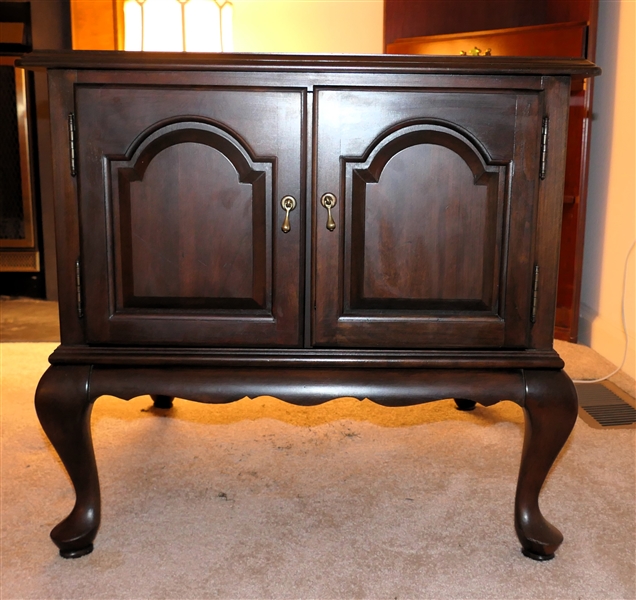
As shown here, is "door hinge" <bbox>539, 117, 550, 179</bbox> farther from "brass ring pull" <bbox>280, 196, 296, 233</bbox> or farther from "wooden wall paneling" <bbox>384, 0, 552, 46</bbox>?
"wooden wall paneling" <bbox>384, 0, 552, 46</bbox>

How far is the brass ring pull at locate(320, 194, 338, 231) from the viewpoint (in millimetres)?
1145

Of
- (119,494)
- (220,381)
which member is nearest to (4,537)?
(119,494)

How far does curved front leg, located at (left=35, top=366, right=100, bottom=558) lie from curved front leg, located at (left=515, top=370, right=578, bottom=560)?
0.78m

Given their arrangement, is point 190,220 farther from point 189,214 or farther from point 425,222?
point 425,222

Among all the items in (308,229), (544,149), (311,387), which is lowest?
(311,387)

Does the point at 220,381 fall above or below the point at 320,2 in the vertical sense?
below

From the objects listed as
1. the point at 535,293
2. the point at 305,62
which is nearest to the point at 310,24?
the point at 305,62

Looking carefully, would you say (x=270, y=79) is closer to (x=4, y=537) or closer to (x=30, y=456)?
(x=4, y=537)

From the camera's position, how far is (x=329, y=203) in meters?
1.15

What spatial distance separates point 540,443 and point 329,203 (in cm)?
56

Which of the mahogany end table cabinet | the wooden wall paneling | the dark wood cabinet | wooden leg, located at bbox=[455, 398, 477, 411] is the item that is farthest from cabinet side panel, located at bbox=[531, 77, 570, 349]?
the wooden wall paneling

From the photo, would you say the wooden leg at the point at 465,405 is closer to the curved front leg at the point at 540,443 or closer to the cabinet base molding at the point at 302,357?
the curved front leg at the point at 540,443

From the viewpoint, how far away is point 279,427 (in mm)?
1919

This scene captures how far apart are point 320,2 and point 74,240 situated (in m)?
2.72
